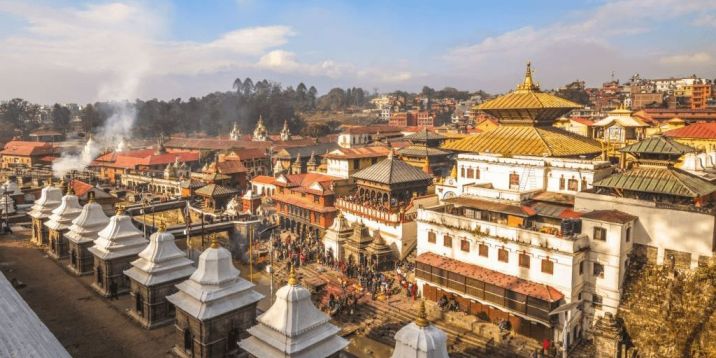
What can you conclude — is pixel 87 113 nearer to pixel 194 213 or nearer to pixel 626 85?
pixel 194 213

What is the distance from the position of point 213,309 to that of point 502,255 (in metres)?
14.8

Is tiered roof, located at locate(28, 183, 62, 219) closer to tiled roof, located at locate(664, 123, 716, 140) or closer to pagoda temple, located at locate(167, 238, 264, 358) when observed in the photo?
pagoda temple, located at locate(167, 238, 264, 358)

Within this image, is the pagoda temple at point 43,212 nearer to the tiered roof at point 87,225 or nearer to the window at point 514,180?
the tiered roof at point 87,225

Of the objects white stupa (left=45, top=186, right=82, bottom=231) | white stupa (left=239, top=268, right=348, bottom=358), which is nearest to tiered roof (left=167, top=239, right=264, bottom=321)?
white stupa (left=239, top=268, right=348, bottom=358)

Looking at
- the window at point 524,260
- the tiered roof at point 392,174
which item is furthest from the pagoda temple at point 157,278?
the tiered roof at point 392,174

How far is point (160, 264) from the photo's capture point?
20.4 meters

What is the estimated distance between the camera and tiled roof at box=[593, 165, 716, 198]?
22719mm

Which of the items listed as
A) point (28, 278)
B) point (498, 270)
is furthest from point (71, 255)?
point (498, 270)

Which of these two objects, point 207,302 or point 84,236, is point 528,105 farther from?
point 84,236

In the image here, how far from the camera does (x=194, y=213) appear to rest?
43.5m

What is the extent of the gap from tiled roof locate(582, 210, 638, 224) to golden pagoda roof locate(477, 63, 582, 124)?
10.7m

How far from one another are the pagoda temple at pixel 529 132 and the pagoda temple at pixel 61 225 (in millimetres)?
25007

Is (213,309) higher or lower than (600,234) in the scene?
lower

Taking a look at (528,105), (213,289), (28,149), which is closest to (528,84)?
(528,105)
